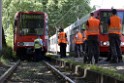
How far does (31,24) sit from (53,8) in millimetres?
37716

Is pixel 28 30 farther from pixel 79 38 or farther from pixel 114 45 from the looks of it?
pixel 114 45

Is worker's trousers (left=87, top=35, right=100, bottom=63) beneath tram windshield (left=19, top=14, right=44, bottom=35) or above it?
beneath

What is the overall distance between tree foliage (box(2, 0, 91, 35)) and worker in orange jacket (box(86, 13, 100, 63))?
1684 inches

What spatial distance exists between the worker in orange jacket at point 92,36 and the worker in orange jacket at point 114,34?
515mm

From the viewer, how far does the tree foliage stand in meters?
58.5

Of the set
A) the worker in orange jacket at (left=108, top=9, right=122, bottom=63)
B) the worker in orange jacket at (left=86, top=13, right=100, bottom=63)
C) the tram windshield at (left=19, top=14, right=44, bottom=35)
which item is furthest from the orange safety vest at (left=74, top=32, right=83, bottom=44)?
the worker in orange jacket at (left=108, top=9, right=122, bottom=63)

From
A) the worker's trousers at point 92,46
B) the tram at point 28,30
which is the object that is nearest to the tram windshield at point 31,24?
the tram at point 28,30

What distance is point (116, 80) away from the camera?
936cm

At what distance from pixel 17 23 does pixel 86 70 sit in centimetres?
1440

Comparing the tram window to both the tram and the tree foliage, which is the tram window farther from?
the tree foliage

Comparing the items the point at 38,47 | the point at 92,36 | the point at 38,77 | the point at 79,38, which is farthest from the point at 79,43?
the point at 38,77

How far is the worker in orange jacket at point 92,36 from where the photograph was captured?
50.3 feet

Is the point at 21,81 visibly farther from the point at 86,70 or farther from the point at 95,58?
the point at 95,58

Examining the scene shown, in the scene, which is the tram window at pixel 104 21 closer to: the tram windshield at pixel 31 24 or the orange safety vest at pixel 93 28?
the tram windshield at pixel 31 24
